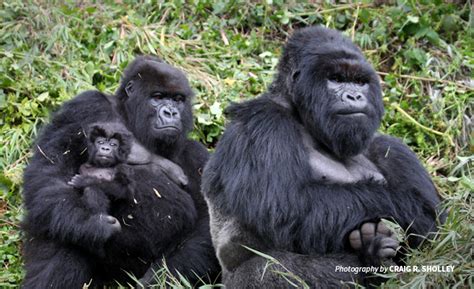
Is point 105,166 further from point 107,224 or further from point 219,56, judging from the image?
point 219,56

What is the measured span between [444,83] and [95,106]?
3.05m

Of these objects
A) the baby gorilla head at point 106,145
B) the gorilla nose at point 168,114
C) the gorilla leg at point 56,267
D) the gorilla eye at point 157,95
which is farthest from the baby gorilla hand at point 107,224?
the gorilla eye at point 157,95

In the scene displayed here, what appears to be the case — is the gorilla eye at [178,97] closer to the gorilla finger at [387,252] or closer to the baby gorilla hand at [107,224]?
the baby gorilla hand at [107,224]

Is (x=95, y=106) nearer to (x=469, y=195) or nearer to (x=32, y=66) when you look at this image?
(x=32, y=66)

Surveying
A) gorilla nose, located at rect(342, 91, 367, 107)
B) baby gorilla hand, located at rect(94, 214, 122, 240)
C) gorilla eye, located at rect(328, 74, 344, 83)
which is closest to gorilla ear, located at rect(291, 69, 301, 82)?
gorilla eye, located at rect(328, 74, 344, 83)

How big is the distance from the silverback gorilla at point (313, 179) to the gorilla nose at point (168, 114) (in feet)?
2.81

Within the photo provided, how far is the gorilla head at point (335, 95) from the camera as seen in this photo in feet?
16.3

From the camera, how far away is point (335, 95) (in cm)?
498

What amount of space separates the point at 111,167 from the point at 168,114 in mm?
551

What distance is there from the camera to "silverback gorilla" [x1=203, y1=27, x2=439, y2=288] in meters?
4.69

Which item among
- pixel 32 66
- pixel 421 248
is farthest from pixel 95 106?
pixel 421 248

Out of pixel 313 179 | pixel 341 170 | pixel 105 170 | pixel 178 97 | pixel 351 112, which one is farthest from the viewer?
pixel 178 97

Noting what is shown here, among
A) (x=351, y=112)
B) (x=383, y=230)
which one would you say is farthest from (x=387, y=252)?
(x=351, y=112)

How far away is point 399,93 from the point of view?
24.2 feet
